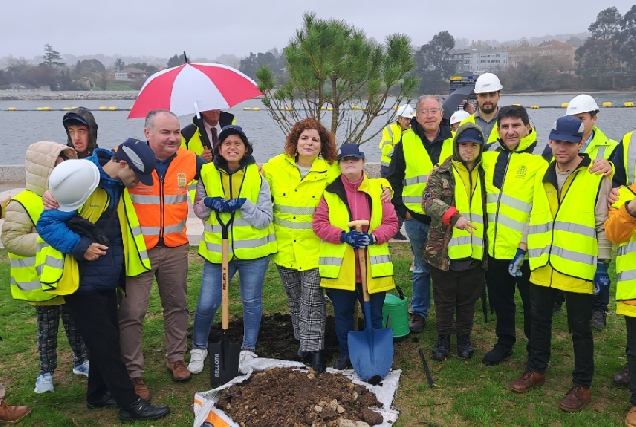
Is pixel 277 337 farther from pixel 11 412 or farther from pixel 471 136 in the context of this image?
pixel 471 136

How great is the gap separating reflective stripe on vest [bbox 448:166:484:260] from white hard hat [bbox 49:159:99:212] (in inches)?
102

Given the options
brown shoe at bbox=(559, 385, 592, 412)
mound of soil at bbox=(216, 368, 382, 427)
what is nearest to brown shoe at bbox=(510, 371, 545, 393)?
brown shoe at bbox=(559, 385, 592, 412)

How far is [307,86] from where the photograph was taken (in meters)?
6.23

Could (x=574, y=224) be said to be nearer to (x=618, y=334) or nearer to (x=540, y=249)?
(x=540, y=249)

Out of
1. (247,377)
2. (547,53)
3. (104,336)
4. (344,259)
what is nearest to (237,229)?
(344,259)

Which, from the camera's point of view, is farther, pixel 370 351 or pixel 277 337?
pixel 277 337

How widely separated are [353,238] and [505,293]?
1384 mm

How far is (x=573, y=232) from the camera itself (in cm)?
362

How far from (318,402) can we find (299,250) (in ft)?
3.93

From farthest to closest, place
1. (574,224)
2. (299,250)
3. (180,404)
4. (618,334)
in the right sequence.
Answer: (618,334)
(299,250)
(180,404)
(574,224)

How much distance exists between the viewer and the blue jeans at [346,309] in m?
4.29

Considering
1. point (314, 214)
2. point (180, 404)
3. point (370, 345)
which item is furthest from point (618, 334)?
point (180, 404)

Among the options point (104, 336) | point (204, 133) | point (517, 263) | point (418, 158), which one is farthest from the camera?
point (204, 133)

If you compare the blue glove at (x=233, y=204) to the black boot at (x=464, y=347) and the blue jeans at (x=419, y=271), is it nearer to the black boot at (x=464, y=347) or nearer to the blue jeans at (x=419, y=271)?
the blue jeans at (x=419, y=271)
